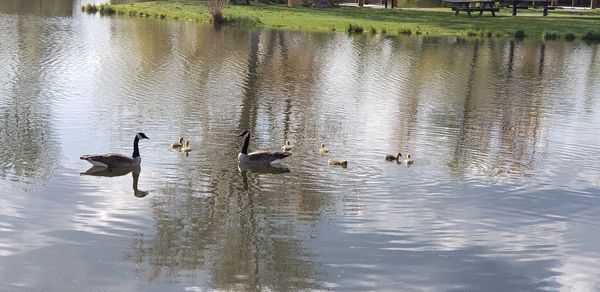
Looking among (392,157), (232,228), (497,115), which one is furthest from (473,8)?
(232,228)

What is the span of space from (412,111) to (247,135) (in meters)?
8.63

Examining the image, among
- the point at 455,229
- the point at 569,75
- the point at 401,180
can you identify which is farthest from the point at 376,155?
the point at 569,75

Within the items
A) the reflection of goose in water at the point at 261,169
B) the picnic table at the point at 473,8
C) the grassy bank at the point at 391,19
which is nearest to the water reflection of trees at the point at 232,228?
the reflection of goose in water at the point at 261,169

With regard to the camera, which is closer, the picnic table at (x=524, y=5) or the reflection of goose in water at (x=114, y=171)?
the reflection of goose in water at (x=114, y=171)

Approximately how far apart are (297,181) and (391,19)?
141 feet

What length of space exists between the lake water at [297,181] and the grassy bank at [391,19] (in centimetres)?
1831

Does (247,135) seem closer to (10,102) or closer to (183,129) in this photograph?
(183,129)

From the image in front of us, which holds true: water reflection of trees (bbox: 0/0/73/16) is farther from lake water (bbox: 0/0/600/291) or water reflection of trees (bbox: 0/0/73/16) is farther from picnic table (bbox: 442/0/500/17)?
lake water (bbox: 0/0/600/291)

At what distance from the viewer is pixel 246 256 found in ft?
42.7

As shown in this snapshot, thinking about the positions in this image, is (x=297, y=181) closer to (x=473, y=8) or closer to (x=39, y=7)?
(x=473, y=8)

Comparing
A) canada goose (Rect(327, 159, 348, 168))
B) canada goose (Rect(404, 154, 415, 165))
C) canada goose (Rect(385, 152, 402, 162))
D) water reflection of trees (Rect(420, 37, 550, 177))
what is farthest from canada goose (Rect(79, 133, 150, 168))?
water reflection of trees (Rect(420, 37, 550, 177))

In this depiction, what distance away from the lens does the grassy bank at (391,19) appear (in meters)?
54.0

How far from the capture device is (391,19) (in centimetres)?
5909

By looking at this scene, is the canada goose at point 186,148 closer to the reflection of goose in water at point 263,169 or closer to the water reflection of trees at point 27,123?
the reflection of goose in water at point 263,169
